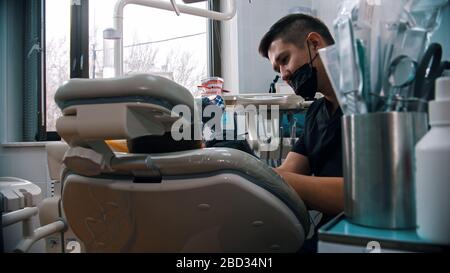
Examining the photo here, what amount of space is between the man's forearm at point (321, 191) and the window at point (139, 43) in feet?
4.07

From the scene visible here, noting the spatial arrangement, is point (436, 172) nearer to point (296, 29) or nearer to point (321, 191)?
point (321, 191)

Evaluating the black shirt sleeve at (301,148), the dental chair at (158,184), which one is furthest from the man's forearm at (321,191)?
the black shirt sleeve at (301,148)

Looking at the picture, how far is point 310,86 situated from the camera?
1160 mm

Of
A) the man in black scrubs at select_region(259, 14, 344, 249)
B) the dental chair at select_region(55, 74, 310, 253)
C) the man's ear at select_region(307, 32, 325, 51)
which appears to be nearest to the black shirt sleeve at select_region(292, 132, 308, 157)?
the man in black scrubs at select_region(259, 14, 344, 249)

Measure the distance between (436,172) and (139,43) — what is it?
6.95ft

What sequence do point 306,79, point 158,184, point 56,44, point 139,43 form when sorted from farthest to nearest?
1. point 139,43
2. point 56,44
3. point 306,79
4. point 158,184

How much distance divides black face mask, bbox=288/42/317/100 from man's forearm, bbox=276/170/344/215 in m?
0.48

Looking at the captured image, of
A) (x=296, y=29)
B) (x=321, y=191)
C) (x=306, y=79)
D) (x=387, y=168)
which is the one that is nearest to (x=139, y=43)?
(x=296, y=29)

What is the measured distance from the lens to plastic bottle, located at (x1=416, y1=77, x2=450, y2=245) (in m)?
0.33

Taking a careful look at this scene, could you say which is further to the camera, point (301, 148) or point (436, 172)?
point (301, 148)

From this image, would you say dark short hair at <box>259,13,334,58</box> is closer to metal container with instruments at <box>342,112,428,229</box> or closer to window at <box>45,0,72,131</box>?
metal container with instruments at <box>342,112,428,229</box>

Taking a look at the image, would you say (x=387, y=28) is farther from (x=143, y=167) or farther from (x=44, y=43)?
(x=44, y=43)

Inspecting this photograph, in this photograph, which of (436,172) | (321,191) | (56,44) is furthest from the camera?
(56,44)

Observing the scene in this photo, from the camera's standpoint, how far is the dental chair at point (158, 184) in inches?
17.6
